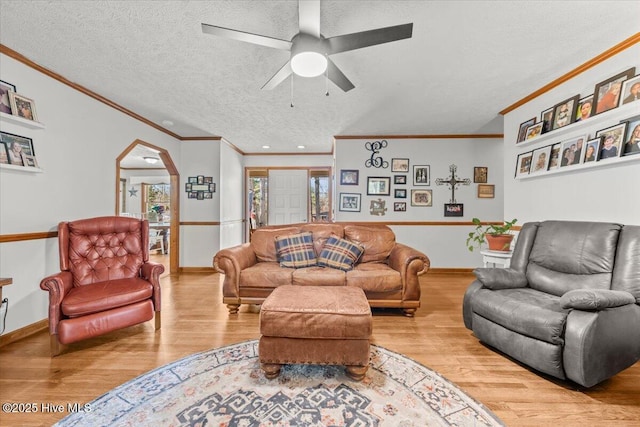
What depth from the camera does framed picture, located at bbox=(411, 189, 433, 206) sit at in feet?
15.9

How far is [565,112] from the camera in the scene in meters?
2.74

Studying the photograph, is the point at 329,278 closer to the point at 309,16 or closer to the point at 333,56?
the point at 333,56

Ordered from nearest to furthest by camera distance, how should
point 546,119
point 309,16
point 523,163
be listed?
1. point 309,16
2. point 546,119
3. point 523,163

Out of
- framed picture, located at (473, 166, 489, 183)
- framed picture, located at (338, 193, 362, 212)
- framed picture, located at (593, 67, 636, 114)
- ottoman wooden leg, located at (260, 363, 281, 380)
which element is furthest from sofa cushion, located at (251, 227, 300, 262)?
framed picture, located at (473, 166, 489, 183)

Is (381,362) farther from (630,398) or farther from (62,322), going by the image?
(62,322)

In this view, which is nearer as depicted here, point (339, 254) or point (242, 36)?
point (242, 36)

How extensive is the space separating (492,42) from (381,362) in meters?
2.74

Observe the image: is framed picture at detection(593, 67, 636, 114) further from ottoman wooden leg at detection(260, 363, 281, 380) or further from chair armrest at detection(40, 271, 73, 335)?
chair armrest at detection(40, 271, 73, 335)

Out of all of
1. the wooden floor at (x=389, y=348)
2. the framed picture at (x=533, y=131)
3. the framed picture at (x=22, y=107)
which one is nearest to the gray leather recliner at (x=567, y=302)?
the wooden floor at (x=389, y=348)

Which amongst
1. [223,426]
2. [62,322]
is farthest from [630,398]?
[62,322]

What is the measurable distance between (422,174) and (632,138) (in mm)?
2794

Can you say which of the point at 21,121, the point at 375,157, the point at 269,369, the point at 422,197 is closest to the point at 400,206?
the point at 422,197

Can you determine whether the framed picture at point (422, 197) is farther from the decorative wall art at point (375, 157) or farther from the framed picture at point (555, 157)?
the framed picture at point (555, 157)

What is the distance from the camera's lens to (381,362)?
2.01 metres
